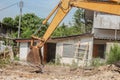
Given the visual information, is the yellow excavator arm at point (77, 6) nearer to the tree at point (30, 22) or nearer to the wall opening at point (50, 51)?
the wall opening at point (50, 51)

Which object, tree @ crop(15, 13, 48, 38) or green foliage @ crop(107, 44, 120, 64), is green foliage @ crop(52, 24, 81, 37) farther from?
green foliage @ crop(107, 44, 120, 64)

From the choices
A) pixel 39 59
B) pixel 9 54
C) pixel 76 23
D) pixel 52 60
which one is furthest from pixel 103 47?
pixel 76 23

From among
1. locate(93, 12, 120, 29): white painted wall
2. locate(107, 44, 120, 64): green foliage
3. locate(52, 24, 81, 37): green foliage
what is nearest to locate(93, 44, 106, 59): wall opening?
locate(93, 12, 120, 29): white painted wall

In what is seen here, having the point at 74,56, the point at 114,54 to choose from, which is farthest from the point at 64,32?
the point at 114,54

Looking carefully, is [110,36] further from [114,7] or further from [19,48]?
[114,7]

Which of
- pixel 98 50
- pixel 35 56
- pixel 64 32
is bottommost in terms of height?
pixel 98 50

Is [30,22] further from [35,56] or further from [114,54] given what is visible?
[35,56]

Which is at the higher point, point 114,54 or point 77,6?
point 77,6

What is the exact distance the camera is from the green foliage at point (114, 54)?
1045 inches

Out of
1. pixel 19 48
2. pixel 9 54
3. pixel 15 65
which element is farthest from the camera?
pixel 19 48

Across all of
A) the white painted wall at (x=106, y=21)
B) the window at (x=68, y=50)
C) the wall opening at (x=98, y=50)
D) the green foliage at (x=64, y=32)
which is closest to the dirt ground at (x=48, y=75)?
the window at (x=68, y=50)

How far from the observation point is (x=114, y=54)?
26734 mm

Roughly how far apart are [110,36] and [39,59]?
16.2 metres

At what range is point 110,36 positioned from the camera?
33750mm
